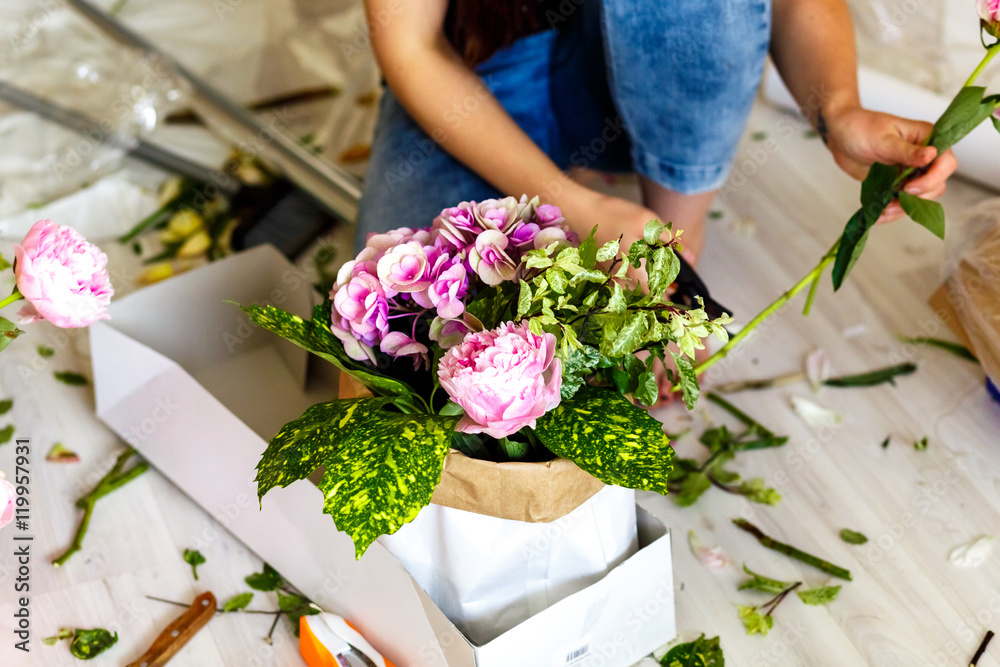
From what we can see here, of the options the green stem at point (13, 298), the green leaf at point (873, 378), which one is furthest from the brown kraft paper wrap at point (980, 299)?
the green stem at point (13, 298)

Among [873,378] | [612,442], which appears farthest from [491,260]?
[873,378]

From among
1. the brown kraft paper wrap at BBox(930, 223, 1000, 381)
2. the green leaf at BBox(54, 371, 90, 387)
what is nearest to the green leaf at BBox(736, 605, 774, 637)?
the brown kraft paper wrap at BBox(930, 223, 1000, 381)

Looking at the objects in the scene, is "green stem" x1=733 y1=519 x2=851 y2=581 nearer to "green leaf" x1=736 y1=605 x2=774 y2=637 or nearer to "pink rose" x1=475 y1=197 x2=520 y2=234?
"green leaf" x1=736 y1=605 x2=774 y2=637

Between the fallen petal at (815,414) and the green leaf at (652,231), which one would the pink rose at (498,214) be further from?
the fallen petal at (815,414)

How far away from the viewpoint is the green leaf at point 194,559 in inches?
34.1

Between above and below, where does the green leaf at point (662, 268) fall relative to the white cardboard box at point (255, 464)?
above

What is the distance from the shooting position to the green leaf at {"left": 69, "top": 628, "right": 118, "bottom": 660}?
2.57 ft

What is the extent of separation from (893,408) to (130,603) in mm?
821

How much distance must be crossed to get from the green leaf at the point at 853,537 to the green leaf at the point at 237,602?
1.88 feet

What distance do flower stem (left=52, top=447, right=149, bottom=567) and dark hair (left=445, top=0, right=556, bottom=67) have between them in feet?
1.86

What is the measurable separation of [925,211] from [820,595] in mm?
356

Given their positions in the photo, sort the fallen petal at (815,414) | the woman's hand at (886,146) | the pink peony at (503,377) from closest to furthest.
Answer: the pink peony at (503,377) → the woman's hand at (886,146) → the fallen petal at (815,414)

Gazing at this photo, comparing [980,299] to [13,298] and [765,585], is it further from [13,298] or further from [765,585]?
[13,298]

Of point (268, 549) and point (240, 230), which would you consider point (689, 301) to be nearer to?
point (268, 549)
